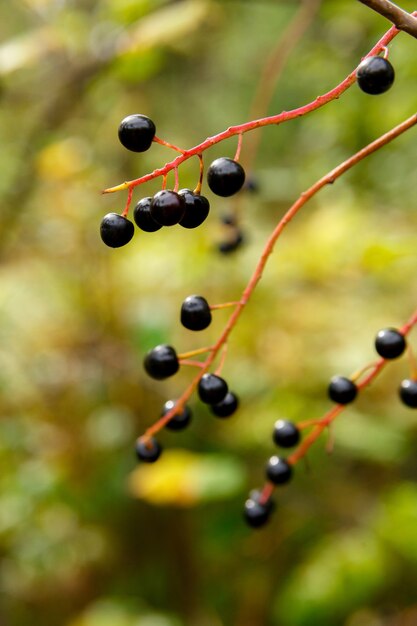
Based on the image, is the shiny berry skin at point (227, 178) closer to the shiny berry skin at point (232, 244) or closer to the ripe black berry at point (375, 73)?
the ripe black berry at point (375, 73)

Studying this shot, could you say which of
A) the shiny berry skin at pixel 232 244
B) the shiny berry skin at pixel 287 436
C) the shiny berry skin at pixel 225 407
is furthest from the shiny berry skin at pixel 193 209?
the shiny berry skin at pixel 232 244

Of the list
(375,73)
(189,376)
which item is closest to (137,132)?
(375,73)

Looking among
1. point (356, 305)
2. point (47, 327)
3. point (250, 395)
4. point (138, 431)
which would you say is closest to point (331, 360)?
point (250, 395)

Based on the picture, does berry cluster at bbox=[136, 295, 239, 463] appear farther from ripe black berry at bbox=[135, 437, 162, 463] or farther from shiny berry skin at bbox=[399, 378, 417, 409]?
shiny berry skin at bbox=[399, 378, 417, 409]

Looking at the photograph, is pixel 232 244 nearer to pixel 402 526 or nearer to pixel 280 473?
pixel 280 473

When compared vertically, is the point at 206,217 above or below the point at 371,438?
below

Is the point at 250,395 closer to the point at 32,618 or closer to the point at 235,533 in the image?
the point at 235,533
